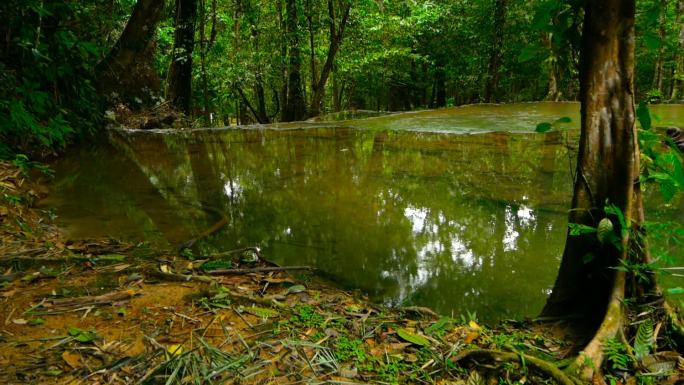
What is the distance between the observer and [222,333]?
1908mm

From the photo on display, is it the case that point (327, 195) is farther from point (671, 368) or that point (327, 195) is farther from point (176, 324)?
point (671, 368)

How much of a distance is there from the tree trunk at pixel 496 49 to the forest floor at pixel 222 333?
1466 cm

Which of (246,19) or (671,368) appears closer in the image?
(671,368)

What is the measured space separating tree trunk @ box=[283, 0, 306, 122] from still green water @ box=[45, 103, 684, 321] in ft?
19.1

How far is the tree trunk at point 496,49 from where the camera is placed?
14758 mm

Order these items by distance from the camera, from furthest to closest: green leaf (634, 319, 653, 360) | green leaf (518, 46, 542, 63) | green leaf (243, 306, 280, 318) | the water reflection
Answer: the water reflection
green leaf (518, 46, 542, 63)
green leaf (243, 306, 280, 318)
green leaf (634, 319, 653, 360)

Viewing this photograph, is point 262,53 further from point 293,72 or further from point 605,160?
point 605,160

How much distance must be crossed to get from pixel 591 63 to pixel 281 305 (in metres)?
1.93

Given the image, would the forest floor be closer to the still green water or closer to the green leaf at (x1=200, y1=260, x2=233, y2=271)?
the green leaf at (x1=200, y1=260, x2=233, y2=271)

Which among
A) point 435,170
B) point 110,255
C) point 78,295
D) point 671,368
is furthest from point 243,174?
point 671,368

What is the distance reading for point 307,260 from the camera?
318 cm

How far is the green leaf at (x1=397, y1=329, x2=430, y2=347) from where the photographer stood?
188 cm

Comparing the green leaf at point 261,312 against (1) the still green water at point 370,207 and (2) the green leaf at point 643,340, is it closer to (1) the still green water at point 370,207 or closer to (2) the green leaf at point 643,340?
(1) the still green water at point 370,207

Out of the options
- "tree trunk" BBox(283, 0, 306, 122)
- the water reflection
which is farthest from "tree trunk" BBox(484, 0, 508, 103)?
the water reflection
